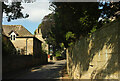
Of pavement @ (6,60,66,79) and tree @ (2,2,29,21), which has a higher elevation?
tree @ (2,2,29,21)

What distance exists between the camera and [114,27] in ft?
9.07

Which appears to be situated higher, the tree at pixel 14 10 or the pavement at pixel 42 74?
the tree at pixel 14 10

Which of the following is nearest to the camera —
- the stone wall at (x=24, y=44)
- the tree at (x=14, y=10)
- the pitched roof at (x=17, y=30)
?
the tree at (x=14, y=10)

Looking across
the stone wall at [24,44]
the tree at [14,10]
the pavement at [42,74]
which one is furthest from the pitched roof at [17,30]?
the tree at [14,10]

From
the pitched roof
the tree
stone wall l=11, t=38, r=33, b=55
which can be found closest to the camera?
the tree

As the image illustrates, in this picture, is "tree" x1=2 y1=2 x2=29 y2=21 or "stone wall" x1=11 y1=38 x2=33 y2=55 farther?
"stone wall" x1=11 y1=38 x2=33 y2=55

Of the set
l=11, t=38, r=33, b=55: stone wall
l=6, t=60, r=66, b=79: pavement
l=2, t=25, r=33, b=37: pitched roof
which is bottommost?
l=6, t=60, r=66, b=79: pavement

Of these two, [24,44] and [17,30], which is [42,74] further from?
[17,30]

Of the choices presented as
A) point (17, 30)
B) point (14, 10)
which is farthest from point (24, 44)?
point (14, 10)

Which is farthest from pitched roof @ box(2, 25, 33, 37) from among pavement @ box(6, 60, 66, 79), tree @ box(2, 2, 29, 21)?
tree @ box(2, 2, 29, 21)

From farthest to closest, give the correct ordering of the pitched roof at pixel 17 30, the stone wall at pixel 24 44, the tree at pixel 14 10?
the pitched roof at pixel 17 30
the stone wall at pixel 24 44
the tree at pixel 14 10

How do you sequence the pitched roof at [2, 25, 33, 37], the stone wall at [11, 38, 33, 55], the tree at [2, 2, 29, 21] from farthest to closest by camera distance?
1. the pitched roof at [2, 25, 33, 37]
2. the stone wall at [11, 38, 33, 55]
3. the tree at [2, 2, 29, 21]

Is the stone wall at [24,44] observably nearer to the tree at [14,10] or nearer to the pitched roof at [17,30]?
the pitched roof at [17,30]

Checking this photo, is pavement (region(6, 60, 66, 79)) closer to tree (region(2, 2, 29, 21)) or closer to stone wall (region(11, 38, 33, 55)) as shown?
tree (region(2, 2, 29, 21))
